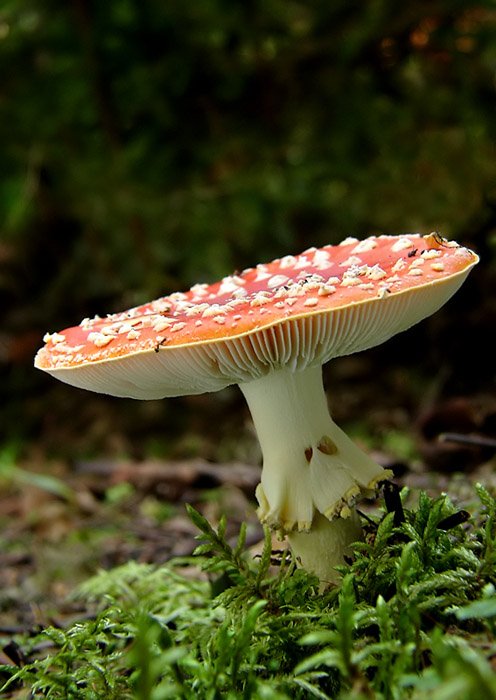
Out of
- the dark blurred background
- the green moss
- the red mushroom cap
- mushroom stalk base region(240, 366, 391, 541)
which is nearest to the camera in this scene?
the green moss

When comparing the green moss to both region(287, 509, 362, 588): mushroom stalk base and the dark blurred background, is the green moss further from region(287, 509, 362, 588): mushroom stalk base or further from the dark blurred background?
the dark blurred background

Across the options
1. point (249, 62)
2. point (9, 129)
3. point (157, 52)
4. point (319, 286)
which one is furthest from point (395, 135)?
point (319, 286)

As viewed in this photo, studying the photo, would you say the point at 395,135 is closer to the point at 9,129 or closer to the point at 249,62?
the point at 249,62

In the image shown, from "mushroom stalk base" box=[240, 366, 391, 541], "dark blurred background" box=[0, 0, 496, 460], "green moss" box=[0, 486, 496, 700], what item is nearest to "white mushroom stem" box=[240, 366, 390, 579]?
"mushroom stalk base" box=[240, 366, 391, 541]

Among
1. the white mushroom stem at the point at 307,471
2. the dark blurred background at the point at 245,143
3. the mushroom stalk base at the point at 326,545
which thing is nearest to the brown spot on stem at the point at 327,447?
the white mushroom stem at the point at 307,471

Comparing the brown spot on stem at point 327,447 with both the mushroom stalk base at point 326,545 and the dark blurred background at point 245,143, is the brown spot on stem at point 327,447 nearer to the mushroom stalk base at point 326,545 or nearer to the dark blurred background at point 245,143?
the mushroom stalk base at point 326,545

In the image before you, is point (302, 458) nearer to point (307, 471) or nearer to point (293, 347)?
point (307, 471)

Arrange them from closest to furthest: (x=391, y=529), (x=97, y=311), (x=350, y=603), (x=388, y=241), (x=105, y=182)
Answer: (x=350, y=603), (x=391, y=529), (x=388, y=241), (x=105, y=182), (x=97, y=311)
